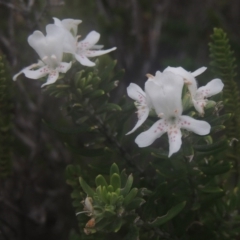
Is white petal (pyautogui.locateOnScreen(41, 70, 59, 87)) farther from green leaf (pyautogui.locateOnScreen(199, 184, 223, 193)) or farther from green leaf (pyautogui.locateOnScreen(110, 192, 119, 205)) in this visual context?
green leaf (pyautogui.locateOnScreen(199, 184, 223, 193))

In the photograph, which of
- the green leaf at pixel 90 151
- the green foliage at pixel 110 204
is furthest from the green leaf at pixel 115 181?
the green leaf at pixel 90 151

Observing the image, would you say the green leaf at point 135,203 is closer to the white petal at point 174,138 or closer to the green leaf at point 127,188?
the green leaf at point 127,188

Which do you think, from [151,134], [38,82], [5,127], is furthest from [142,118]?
[38,82]

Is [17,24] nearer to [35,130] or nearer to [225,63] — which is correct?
[35,130]

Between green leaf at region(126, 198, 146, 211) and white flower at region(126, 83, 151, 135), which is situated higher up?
white flower at region(126, 83, 151, 135)

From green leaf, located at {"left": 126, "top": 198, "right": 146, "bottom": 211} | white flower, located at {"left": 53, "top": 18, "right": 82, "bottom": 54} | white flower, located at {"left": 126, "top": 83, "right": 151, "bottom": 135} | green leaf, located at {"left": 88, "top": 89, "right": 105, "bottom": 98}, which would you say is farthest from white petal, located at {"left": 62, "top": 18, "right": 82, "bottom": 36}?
green leaf, located at {"left": 126, "top": 198, "right": 146, "bottom": 211}

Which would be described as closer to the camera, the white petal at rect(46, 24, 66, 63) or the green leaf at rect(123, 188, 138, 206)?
the green leaf at rect(123, 188, 138, 206)
